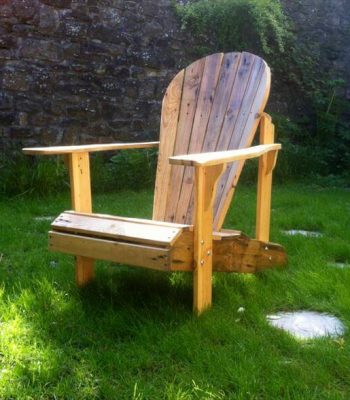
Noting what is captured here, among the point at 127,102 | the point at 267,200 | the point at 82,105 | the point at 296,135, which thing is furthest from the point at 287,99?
the point at 267,200

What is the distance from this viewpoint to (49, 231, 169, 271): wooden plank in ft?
5.74

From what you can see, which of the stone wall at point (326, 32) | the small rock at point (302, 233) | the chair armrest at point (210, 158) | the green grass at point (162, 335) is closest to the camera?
the green grass at point (162, 335)

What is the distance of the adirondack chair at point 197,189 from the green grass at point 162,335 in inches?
4.7

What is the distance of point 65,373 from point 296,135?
4.98 meters

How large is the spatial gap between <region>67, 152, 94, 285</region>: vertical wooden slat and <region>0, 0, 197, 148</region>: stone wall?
2.46 metres

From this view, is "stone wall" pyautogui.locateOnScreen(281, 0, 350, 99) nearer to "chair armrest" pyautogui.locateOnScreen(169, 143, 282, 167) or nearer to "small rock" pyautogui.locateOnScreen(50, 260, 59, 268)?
"chair armrest" pyautogui.locateOnScreen(169, 143, 282, 167)

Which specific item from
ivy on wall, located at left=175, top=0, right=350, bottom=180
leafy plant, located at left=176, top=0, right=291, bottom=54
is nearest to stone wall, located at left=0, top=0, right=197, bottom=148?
leafy plant, located at left=176, top=0, right=291, bottom=54

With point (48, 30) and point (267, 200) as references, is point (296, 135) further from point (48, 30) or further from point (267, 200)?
point (267, 200)

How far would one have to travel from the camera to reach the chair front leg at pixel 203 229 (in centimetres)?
182

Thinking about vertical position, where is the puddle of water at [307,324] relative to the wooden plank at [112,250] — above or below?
below

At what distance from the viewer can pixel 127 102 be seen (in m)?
5.02

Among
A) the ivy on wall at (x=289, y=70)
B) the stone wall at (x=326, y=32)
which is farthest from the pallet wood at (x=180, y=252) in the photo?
the stone wall at (x=326, y=32)

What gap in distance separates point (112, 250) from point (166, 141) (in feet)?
3.17

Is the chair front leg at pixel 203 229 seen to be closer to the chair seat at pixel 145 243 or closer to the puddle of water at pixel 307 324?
the chair seat at pixel 145 243
